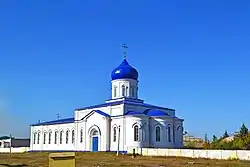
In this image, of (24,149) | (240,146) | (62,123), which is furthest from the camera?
(24,149)

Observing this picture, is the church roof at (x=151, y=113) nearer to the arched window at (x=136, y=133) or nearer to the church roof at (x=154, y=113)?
the church roof at (x=154, y=113)

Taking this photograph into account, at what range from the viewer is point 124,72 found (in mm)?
51125

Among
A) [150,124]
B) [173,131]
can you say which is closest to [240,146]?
[173,131]

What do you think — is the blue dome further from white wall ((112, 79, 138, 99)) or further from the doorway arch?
the doorway arch

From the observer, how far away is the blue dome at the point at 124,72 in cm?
→ 5103

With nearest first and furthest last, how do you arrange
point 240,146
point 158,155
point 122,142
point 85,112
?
point 158,155 → point 122,142 → point 240,146 → point 85,112

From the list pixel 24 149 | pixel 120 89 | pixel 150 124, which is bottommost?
pixel 24 149

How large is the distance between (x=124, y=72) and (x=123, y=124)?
8.09 m

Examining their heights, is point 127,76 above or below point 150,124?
above

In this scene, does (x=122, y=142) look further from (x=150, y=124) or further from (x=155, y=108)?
(x=155, y=108)

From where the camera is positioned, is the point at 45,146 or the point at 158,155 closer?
the point at 158,155

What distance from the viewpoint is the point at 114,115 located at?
1918 inches

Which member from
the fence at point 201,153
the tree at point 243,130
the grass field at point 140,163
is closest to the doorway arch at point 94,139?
the fence at point 201,153

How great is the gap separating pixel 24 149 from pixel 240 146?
3813 cm
